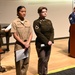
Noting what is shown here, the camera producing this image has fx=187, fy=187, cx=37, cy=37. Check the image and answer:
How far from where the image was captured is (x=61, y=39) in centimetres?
776

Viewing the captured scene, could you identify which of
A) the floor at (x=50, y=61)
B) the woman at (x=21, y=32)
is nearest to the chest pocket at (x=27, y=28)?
the woman at (x=21, y=32)

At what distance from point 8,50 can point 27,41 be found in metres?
2.92

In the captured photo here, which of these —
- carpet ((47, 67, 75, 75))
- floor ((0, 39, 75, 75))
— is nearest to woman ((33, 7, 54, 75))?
carpet ((47, 67, 75, 75))

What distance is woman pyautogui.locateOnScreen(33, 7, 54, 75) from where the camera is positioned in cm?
327

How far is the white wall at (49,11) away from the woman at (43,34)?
340cm

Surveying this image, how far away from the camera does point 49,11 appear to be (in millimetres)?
7367

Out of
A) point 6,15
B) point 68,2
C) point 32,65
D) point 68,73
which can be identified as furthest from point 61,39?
point 68,73

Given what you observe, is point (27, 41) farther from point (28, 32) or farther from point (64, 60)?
point (64, 60)

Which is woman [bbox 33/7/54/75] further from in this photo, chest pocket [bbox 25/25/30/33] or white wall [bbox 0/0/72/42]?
white wall [bbox 0/0/72/42]

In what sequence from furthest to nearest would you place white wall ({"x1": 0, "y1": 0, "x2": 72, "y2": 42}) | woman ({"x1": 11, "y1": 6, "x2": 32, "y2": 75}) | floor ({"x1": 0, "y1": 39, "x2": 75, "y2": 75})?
white wall ({"x1": 0, "y1": 0, "x2": 72, "y2": 42}), floor ({"x1": 0, "y1": 39, "x2": 75, "y2": 75}), woman ({"x1": 11, "y1": 6, "x2": 32, "y2": 75})

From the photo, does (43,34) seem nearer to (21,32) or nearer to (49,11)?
(21,32)

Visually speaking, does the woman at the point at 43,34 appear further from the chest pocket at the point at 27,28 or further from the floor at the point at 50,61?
the floor at the point at 50,61

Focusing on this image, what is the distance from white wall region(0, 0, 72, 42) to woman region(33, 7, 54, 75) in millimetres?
3397

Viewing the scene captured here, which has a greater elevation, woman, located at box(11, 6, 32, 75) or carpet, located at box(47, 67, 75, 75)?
woman, located at box(11, 6, 32, 75)
